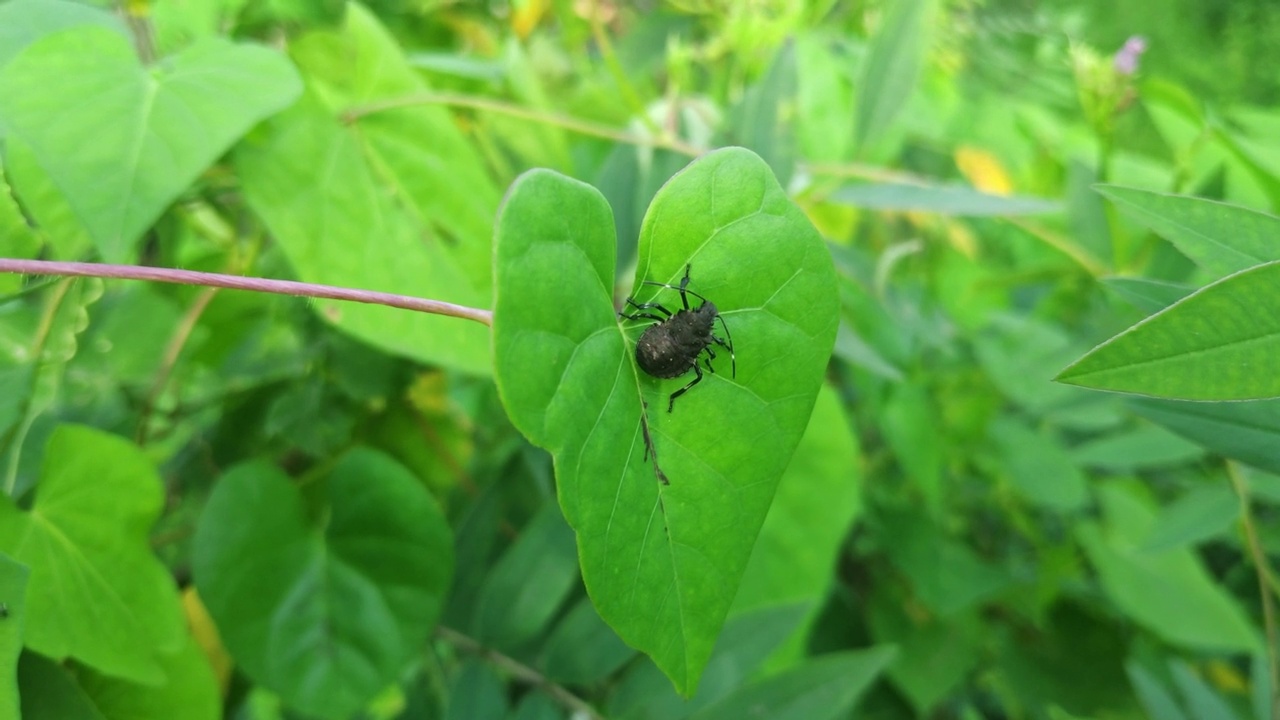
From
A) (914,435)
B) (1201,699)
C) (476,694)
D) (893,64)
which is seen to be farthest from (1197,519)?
(476,694)

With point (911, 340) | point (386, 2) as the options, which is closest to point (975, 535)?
point (911, 340)

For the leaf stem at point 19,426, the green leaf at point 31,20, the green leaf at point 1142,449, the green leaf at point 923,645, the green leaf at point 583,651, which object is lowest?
the green leaf at point 923,645

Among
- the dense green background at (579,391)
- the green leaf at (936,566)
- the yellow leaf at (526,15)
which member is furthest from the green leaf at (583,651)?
the yellow leaf at (526,15)

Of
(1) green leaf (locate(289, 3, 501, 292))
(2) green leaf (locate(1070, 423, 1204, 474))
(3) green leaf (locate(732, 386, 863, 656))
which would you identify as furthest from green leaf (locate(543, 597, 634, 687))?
(2) green leaf (locate(1070, 423, 1204, 474))

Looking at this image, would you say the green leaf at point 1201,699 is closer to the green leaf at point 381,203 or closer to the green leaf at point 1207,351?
the green leaf at point 1207,351

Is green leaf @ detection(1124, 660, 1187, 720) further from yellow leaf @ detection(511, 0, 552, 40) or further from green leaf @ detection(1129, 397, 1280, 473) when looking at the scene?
yellow leaf @ detection(511, 0, 552, 40)

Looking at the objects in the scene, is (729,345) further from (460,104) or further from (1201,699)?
(1201,699)
